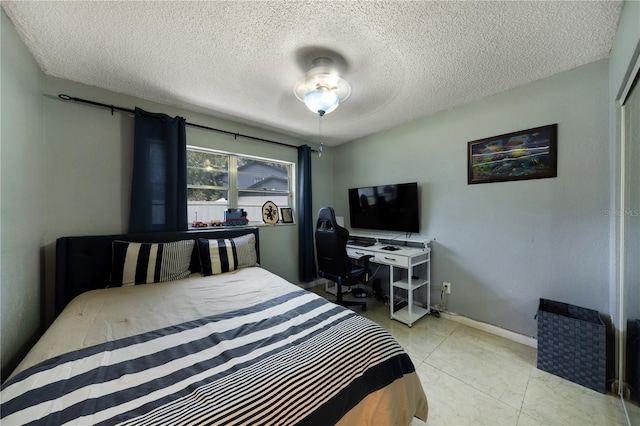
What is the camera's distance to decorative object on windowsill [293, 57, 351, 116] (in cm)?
165

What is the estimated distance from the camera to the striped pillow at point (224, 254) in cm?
215

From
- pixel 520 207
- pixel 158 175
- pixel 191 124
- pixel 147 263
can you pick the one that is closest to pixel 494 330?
pixel 520 207

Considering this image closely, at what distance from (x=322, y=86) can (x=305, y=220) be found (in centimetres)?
196

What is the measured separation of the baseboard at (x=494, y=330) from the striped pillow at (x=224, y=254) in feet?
7.43

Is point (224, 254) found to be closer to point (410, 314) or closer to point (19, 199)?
point (19, 199)

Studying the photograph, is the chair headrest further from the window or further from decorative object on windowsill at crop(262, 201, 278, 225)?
the window

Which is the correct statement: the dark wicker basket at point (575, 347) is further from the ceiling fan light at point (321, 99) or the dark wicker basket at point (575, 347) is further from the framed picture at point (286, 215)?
the framed picture at point (286, 215)

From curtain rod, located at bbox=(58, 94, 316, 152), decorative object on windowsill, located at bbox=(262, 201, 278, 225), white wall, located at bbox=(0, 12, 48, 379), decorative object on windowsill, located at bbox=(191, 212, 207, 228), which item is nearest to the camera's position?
white wall, located at bbox=(0, 12, 48, 379)

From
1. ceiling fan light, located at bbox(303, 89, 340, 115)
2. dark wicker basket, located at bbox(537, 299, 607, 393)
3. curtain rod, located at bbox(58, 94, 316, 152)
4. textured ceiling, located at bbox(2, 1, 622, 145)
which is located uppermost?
textured ceiling, located at bbox(2, 1, 622, 145)

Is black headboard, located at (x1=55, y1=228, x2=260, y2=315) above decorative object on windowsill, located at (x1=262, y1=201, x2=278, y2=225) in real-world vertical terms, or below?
below

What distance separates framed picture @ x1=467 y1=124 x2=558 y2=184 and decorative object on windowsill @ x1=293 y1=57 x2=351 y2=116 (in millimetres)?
1542

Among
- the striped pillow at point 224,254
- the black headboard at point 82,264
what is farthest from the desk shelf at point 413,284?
the black headboard at point 82,264

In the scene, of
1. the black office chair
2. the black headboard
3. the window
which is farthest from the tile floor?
the black headboard

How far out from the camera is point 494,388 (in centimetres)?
158
